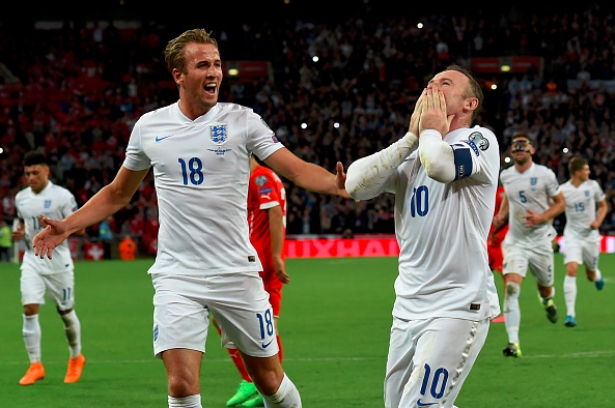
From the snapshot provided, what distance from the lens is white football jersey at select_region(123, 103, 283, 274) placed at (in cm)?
590

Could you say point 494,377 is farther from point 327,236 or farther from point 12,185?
point 12,185

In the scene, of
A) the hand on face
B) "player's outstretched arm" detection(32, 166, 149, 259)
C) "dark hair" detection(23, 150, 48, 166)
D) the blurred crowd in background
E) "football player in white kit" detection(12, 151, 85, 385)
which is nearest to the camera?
the hand on face

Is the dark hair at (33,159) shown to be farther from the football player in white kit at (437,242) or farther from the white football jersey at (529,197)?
the football player in white kit at (437,242)

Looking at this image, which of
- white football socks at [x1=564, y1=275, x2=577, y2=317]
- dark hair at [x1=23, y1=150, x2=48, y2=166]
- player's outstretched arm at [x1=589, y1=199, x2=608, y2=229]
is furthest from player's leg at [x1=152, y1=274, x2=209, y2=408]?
player's outstretched arm at [x1=589, y1=199, x2=608, y2=229]

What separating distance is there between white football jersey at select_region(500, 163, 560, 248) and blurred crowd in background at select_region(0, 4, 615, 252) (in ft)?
59.1

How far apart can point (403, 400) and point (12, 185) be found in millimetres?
28973

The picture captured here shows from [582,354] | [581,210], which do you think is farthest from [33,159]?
[581,210]

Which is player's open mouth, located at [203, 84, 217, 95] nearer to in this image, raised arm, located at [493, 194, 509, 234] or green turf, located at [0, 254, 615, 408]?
green turf, located at [0, 254, 615, 408]

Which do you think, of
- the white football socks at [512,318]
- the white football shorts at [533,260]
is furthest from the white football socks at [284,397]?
the white football shorts at [533,260]

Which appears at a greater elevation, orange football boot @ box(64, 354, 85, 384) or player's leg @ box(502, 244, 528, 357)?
player's leg @ box(502, 244, 528, 357)

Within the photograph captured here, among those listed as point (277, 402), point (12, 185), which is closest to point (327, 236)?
point (12, 185)

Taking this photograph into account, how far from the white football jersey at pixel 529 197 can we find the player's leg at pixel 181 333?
725 cm

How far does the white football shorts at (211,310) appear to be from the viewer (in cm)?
578

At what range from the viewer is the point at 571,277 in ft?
47.0
